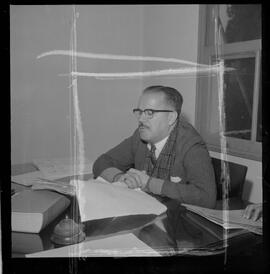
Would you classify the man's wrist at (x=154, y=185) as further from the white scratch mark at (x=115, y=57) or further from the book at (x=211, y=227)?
the white scratch mark at (x=115, y=57)

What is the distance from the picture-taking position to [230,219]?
0.78 metres

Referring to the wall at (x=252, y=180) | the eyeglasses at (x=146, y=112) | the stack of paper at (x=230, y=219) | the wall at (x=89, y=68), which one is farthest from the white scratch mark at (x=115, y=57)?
the stack of paper at (x=230, y=219)

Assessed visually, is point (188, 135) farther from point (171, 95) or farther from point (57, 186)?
point (57, 186)

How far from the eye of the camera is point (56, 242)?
731mm

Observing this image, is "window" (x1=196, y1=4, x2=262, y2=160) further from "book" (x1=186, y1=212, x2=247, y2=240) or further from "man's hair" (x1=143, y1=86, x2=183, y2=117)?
"book" (x1=186, y1=212, x2=247, y2=240)

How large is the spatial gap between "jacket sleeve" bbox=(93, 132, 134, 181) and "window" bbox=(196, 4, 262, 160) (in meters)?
0.17

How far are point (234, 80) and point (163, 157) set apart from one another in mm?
246

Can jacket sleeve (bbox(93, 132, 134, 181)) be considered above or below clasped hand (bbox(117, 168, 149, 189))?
above

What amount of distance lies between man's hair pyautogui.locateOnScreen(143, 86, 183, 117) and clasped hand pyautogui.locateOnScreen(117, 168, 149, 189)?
0.55ft

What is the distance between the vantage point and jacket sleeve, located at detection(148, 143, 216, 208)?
0.78 meters

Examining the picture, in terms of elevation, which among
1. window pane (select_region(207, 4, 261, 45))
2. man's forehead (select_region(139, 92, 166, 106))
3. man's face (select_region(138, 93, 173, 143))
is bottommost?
man's face (select_region(138, 93, 173, 143))

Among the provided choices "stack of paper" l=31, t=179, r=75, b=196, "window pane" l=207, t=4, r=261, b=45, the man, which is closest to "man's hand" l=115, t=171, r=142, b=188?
the man

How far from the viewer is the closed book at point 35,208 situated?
0.74 metres

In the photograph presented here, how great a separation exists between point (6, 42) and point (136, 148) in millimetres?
375
